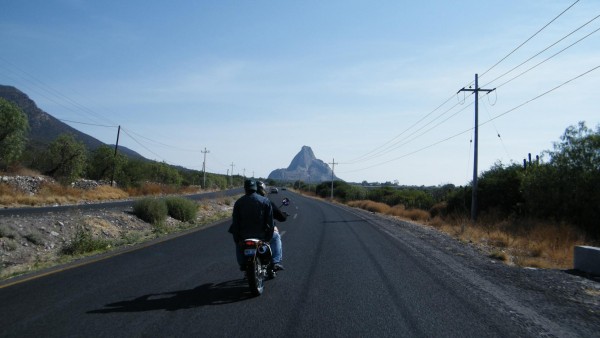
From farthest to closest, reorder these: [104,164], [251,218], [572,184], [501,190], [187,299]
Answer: [104,164] < [501,190] < [572,184] < [251,218] < [187,299]

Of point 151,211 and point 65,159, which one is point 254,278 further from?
point 65,159

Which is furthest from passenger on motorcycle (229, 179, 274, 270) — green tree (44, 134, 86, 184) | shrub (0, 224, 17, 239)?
green tree (44, 134, 86, 184)

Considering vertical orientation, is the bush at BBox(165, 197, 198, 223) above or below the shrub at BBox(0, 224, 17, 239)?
above

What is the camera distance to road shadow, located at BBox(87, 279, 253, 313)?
7242 mm

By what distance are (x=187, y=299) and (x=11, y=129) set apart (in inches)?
1513

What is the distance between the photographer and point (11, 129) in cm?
3947

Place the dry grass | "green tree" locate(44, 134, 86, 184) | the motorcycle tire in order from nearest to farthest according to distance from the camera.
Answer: the motorcycle tire
the dry grass
"green tree" locate(44, 134, 86, 184)

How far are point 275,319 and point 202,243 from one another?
964 cm

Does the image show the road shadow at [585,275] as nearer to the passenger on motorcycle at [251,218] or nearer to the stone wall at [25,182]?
the passenger on motorcycle at [251,218]

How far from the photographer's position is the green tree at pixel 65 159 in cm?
4806

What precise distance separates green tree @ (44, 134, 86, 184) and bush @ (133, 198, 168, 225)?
2538 cm

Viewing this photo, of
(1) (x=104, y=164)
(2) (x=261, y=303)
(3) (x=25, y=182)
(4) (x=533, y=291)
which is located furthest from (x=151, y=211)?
(1) (x=104, y=164)

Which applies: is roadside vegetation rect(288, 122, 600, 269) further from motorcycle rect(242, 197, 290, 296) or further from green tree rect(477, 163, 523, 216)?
motorcycle rect(242, 197, 290, 296)

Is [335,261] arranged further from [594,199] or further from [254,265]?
[594,199]
